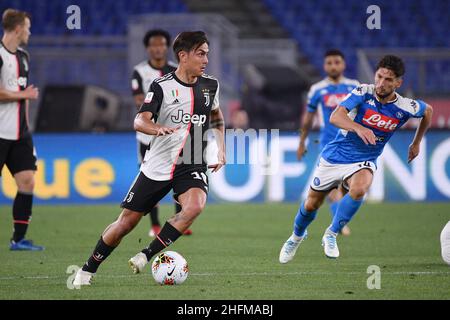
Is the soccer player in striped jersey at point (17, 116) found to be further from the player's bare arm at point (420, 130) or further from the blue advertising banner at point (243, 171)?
the blue advertising banner at point (243, 171)

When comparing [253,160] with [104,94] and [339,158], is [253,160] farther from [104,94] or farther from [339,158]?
[339,158]

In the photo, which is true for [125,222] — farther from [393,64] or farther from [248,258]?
[393,64]

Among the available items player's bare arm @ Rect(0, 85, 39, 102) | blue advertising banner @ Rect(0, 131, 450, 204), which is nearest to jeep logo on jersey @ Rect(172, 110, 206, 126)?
player's bare arm @ Rect(0, 85, 39, 102)

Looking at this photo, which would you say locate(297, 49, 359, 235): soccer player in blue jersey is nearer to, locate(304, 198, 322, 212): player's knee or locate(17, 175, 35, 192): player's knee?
locate(304, 198, 322, 212): player's knee

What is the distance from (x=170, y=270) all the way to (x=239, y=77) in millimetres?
13736

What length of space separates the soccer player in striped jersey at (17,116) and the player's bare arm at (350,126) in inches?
130

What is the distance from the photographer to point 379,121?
9469mm

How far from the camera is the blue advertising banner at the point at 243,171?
1639 centimetres

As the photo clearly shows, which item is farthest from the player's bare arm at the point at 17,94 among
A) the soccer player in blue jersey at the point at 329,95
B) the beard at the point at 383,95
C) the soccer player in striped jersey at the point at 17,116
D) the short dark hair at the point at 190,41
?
the beard at the point at 383,95

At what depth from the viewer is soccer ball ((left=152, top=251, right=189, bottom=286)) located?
310 inches

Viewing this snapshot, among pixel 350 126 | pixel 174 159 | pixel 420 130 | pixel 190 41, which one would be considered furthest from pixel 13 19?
pixel 420 130

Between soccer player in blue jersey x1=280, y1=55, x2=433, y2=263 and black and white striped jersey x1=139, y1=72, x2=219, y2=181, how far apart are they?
168 cm

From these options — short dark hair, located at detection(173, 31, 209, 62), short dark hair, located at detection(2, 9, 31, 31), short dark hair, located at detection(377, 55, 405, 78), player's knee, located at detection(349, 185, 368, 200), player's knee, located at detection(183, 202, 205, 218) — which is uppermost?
short dark hair, located at detection(2, 9, 31, 31)

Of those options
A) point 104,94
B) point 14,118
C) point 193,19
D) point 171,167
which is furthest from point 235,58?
point 171,167
